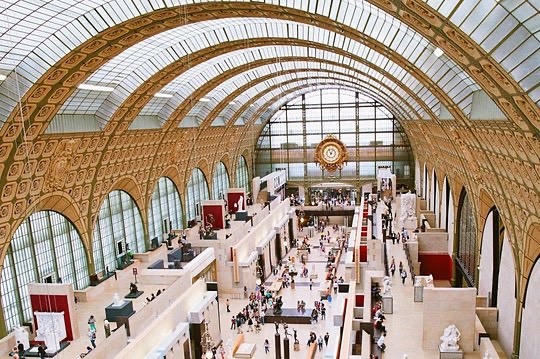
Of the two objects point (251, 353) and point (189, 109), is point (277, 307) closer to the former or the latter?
point (251, 353)

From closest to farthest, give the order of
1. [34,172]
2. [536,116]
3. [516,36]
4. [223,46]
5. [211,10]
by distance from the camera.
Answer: [516,36]
[536,116]
[211,10]
[34,172]
[223,46]

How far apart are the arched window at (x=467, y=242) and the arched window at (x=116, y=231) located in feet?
69.4

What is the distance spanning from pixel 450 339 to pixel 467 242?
14.1 meters

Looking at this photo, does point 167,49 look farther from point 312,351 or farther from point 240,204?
point 240,204

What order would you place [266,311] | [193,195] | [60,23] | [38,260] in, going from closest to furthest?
[60,23], [38,260], [266,311], [193,195]

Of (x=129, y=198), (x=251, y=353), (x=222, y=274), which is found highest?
(x=129, y=198)

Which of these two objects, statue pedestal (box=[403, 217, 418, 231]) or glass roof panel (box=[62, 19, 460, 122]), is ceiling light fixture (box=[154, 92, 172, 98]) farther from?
statue pedestal (box=[403, 217, 418, 231])

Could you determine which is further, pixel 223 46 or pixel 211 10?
pixel 223 46

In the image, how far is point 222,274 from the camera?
3434 cm

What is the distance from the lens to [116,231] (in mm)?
34344

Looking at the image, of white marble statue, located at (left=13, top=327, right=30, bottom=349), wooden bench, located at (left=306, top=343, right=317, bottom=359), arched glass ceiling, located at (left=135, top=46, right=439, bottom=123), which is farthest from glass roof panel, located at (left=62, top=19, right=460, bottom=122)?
wooden bench, located at (left=306, top=343, right=317, bottom=359)

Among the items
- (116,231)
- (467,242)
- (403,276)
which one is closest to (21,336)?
(116,231)

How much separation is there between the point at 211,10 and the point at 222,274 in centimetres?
1888

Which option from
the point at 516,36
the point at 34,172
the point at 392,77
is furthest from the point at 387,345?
the point at 34,172
